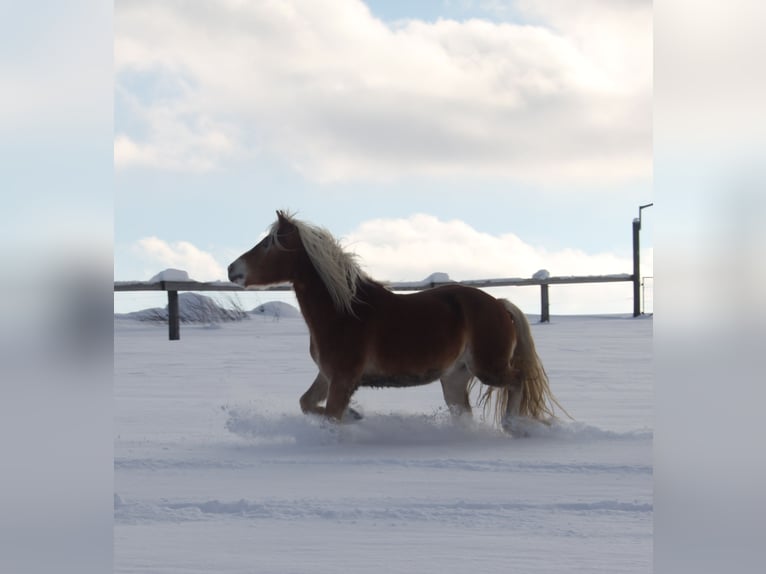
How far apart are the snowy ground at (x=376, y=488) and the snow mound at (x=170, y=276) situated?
422 cm

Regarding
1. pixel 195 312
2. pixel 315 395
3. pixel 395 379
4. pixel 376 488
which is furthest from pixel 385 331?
pixel 195 312

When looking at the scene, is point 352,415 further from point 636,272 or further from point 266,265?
point 636,272

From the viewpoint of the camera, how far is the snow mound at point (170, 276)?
10.4m

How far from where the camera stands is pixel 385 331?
4.34m

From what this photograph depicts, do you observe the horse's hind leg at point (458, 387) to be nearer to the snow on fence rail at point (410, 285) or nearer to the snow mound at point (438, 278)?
the snow on fence rail at point (410, 285)

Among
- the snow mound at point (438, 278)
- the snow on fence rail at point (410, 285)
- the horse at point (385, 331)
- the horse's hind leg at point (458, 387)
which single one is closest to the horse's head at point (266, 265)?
the horse at point (385, 331)

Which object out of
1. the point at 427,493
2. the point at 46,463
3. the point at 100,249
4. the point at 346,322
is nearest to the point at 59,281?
the point at 100,249

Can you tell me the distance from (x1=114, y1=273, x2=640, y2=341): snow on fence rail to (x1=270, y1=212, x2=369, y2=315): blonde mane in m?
3.64

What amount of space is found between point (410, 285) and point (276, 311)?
12.9 ft

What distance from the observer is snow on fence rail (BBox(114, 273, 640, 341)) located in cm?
1047

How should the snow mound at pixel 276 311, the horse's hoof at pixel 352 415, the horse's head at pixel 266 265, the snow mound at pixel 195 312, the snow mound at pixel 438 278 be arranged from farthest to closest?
the snow mound at pixel 276 311 → the snow mound at pixel 195 312 → the snow mound at pixel 438 278 → the horse's head at pixel 266 265 → the horse's hoof at pixel 352 415

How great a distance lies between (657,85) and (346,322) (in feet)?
11.2

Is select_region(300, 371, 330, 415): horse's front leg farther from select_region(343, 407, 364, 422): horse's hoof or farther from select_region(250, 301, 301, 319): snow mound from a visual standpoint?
select_region(250, 301, 301, 319): snow mound

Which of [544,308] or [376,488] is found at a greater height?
[544,308]
